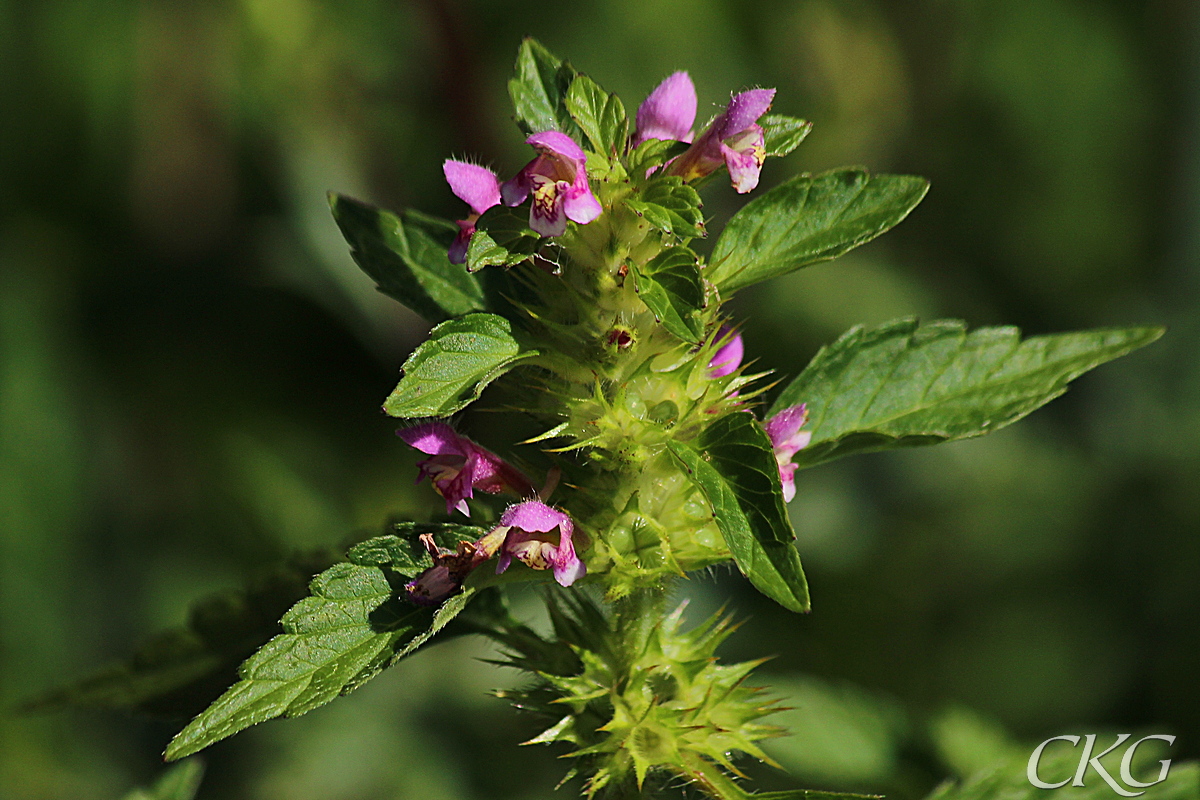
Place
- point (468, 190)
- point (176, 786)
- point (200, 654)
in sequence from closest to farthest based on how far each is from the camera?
point (468, 190) < point (200, 654) < point (176, 786)

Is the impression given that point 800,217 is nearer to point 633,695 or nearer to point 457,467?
point 457,467

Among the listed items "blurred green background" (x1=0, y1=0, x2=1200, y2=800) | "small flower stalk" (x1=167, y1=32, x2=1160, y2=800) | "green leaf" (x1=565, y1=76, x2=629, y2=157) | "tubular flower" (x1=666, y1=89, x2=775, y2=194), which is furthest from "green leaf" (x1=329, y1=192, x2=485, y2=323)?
"blurred green background" (x1=0, y1=0, x2=1200, y2=800)

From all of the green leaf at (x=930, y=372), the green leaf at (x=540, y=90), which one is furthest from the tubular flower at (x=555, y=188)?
the green leaf at (x=930, y=372)

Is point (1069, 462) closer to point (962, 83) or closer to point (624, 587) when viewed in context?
point (962, 83)

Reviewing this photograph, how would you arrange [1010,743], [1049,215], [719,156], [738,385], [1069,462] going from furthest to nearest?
[1049,215], [1069,462], [1010,743], [738,385], [719,156]

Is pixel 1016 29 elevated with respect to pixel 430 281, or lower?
elevated

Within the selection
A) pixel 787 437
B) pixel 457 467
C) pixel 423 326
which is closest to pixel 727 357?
pixel 787 437

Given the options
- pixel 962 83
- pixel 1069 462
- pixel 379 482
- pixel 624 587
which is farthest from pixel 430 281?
A: pixel 962 83
